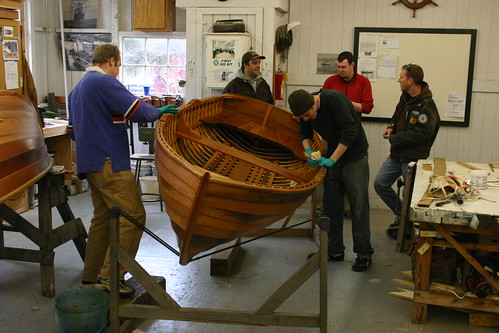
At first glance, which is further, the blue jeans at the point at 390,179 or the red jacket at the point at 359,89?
the red jacket at the point at 359,89

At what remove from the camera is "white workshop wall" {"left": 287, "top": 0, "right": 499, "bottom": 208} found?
6520 mm

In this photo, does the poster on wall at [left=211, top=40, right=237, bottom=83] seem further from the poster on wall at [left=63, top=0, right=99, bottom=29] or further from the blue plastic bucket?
the blue plastic bucket

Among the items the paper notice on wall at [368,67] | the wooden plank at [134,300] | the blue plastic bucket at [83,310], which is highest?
the paper notice on wall at [368,67]

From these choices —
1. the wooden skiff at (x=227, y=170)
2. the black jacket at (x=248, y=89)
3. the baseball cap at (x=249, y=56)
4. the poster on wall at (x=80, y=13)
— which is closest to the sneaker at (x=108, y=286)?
the wooden skiff at (x=227, y=170)

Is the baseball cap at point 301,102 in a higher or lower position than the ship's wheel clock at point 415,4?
lower

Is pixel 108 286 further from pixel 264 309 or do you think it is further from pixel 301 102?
pixel 301 102

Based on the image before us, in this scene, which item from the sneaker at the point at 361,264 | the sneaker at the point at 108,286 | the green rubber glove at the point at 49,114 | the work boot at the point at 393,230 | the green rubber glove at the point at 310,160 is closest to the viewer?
the sneaker at the point at 108,286

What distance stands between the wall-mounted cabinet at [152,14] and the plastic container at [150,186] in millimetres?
1831

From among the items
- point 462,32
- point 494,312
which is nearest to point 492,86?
point 462,32

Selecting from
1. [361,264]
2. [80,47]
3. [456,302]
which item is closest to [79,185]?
[80,47]

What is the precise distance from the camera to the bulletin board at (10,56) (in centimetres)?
605

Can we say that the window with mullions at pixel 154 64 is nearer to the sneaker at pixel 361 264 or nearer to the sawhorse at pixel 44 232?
the sawhorse at pixel 44 232

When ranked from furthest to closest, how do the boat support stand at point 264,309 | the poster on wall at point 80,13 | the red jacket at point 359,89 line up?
the poster on wall at point 80,13 < the red jacket at point 359,89 < the boat support stand at point 264,309

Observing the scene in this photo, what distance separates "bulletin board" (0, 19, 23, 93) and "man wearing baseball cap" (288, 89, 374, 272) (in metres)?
3.20
